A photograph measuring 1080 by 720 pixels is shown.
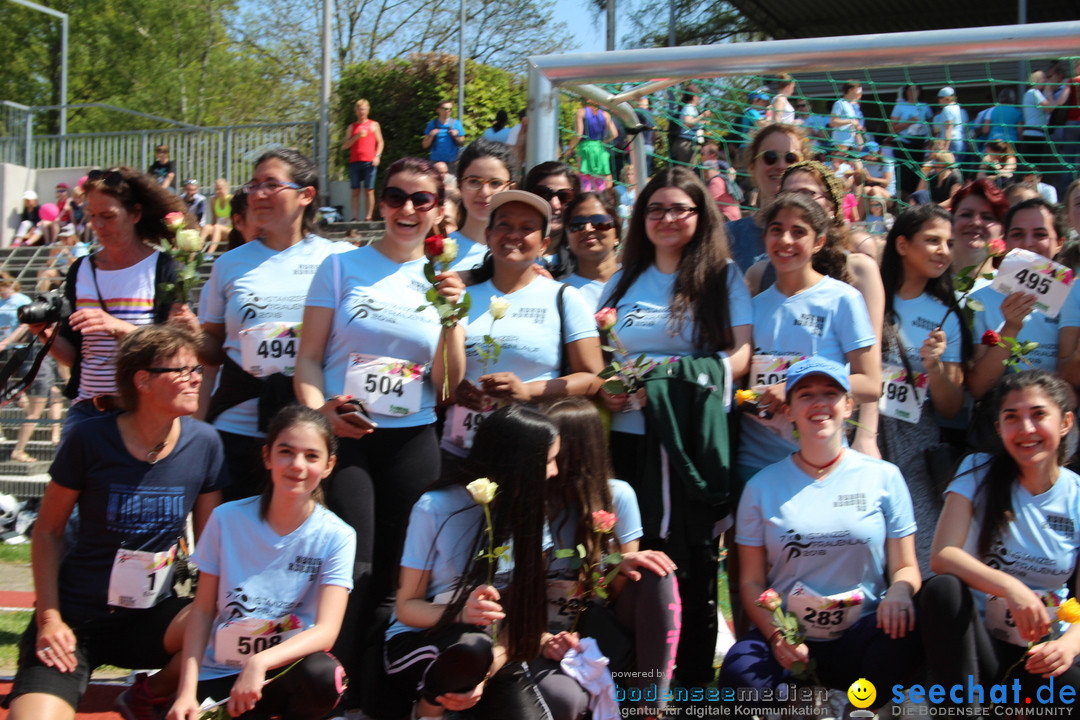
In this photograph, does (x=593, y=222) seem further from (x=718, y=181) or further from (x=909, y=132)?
(x=909, y=132)

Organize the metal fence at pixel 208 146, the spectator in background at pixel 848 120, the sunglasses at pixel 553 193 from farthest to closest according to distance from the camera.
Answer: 1. the metal fence at pixel 208 146
2. the spectator in background at pixel 848 120
3. the sunglasses at pixel 553 193

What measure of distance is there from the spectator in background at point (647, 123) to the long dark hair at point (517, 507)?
10.9 ft

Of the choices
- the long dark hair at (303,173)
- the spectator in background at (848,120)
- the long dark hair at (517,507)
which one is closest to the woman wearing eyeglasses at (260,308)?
the long dark hair at (303,173)

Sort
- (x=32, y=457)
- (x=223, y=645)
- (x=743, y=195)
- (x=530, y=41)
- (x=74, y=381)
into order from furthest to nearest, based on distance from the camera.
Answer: (x=530, y=41)
(x=32, y=457)
(x=743, y=195)
(x=74, y=381)
(x=223, y=645)

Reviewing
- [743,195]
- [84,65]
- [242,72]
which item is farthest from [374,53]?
[743,195]

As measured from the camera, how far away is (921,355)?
4.18 metres

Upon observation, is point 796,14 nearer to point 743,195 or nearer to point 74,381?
point 743,195

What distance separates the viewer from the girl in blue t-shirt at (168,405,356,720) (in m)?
3.42

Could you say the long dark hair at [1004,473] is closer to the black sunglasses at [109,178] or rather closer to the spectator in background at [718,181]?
the spectator in background at [718,181]

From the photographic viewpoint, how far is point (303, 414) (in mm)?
3545

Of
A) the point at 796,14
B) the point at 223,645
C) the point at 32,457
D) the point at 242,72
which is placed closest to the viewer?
the point at 223,645

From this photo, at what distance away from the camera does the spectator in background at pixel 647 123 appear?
265 inches

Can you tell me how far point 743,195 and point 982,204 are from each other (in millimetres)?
2380

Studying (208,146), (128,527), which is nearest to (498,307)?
(128,527)
